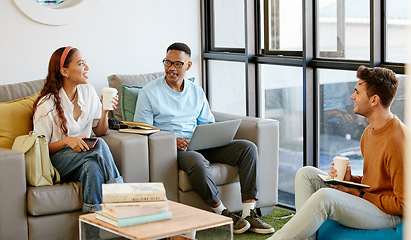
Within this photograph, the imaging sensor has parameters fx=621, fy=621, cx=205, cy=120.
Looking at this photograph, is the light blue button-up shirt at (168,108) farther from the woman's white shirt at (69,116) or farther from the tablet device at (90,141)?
the tablet device at (90,141)

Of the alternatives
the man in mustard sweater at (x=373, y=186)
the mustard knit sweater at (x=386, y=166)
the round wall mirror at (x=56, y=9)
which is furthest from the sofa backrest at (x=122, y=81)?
the mustard knit sweater at (x=386, y=166)

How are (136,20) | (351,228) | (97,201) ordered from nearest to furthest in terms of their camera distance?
(351,228)
(97,201)
(136,20)

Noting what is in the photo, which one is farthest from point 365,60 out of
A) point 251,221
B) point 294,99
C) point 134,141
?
point 134,141

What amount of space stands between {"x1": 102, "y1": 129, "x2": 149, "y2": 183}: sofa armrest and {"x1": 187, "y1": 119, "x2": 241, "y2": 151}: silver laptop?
34 centimetres

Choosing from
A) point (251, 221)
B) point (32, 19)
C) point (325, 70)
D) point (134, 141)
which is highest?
point (32, 19)

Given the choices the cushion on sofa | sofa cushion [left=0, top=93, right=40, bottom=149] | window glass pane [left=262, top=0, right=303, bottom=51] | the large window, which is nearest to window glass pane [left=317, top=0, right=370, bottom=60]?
the large window

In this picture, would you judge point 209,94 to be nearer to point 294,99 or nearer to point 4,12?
point 294,99

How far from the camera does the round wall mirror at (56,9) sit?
4156mm

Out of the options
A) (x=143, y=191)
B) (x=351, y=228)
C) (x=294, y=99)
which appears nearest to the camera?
(x=143, y=191)

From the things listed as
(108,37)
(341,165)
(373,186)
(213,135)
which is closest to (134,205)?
(341,165)

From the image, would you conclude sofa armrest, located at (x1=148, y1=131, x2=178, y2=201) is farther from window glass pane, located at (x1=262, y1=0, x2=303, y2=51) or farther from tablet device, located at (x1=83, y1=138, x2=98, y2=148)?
window glass pane, located at (x1=262, y1=0, x2=303, y2=51)

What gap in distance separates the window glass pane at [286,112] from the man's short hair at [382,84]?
4.87 ft

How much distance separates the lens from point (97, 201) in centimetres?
329

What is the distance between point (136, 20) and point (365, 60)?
1.82 meters
